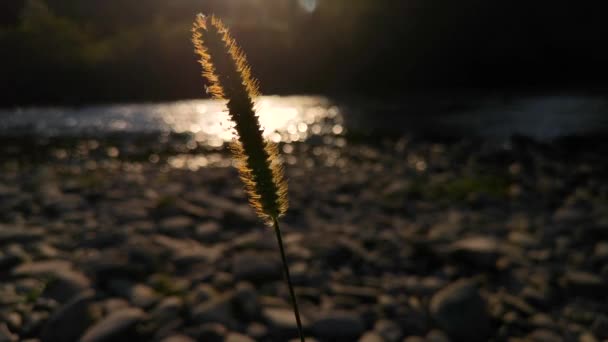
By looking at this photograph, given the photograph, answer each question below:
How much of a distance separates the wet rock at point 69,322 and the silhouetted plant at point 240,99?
8.17 feet

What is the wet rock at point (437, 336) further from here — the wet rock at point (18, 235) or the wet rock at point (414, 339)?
the wet rock at point (18, 235)

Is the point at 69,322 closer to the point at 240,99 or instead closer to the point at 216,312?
the point at 216,312

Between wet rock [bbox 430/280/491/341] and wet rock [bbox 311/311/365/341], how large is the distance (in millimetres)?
692

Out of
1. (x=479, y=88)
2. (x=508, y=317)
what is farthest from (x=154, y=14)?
(x=508, y=317)

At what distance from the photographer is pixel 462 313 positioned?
12.6 ft

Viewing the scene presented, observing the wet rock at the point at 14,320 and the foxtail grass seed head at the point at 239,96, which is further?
the wet rock at the point at 14,320

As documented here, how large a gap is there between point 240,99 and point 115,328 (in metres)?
2.51

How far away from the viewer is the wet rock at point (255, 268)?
179 inches

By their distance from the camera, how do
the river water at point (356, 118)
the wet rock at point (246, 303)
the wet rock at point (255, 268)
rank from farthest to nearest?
the river water at point (356, 118), the wet rock at point (255, 268), the wet rock at point (246, 303)

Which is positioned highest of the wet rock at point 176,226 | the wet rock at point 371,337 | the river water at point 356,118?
the river water at point 356,118

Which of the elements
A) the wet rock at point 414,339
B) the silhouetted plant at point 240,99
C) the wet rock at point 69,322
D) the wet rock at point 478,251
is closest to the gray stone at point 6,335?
the wet rock at point 69,322

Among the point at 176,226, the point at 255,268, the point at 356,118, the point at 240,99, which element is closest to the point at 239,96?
the point at 240,99

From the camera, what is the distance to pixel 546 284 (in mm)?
4457

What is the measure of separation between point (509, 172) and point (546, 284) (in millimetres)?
5135
